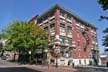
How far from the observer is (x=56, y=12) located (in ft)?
169

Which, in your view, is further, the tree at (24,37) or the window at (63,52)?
the window at (63,52)

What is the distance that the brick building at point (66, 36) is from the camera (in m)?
50.4

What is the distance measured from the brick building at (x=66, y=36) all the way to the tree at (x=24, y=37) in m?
3.43

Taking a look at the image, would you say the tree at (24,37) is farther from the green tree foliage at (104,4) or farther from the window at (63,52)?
the green tree foliage at (104,4)

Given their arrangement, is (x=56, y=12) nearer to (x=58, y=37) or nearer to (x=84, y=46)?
(x=58, y=37)

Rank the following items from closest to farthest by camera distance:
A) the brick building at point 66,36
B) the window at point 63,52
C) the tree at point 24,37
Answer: the tree at point 24,37
the brick building at point 66,36
the window at point 63,52

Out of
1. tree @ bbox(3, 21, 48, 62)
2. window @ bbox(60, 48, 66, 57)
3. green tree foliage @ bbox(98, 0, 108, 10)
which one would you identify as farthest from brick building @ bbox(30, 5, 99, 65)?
green tree foliage @ bbox(98, 0, 108, 10)

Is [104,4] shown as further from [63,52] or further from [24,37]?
[63,52]

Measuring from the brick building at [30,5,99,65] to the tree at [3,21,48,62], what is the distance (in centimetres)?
343

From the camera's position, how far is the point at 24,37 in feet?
147

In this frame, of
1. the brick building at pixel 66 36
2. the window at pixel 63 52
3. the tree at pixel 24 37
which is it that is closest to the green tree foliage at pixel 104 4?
the brick building at pixel 66 36

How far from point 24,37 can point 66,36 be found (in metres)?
13.2

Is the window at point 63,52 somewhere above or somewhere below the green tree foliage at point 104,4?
below

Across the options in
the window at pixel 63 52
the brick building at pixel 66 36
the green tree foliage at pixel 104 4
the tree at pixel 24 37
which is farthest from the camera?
the window at pixel 63 52
